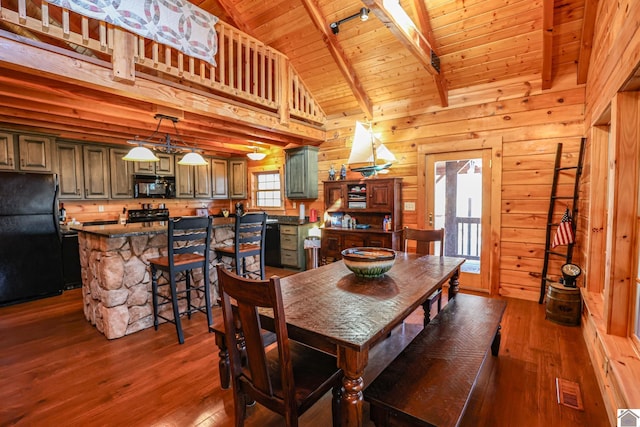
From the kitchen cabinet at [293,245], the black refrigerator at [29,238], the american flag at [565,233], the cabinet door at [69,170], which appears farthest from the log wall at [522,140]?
the cabinet door at [69,170]

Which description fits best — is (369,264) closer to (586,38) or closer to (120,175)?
(586,38)

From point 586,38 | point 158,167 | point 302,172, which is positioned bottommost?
point 302,172

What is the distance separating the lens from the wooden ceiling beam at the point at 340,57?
3680 millimetres

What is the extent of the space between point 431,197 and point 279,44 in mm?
3071

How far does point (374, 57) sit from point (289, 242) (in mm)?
3184

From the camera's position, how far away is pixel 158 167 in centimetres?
577

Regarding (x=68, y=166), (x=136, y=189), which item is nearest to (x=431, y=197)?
(x=136, y=189)

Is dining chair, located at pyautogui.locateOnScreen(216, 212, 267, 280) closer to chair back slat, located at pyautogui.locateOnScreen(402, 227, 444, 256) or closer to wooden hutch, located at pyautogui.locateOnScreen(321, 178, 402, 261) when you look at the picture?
chair back slat, located at pyautogui.locateOnScreen(402, 227, 444, 256)

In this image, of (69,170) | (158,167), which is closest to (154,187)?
(158,167)

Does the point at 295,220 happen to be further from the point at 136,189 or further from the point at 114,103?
the point at 114,103

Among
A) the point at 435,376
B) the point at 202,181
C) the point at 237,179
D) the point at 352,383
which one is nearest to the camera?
the point at 352,383

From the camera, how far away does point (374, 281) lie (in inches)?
76.6

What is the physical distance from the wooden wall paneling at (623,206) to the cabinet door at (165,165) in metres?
6.22

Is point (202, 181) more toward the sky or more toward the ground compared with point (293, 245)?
more toward the sky
